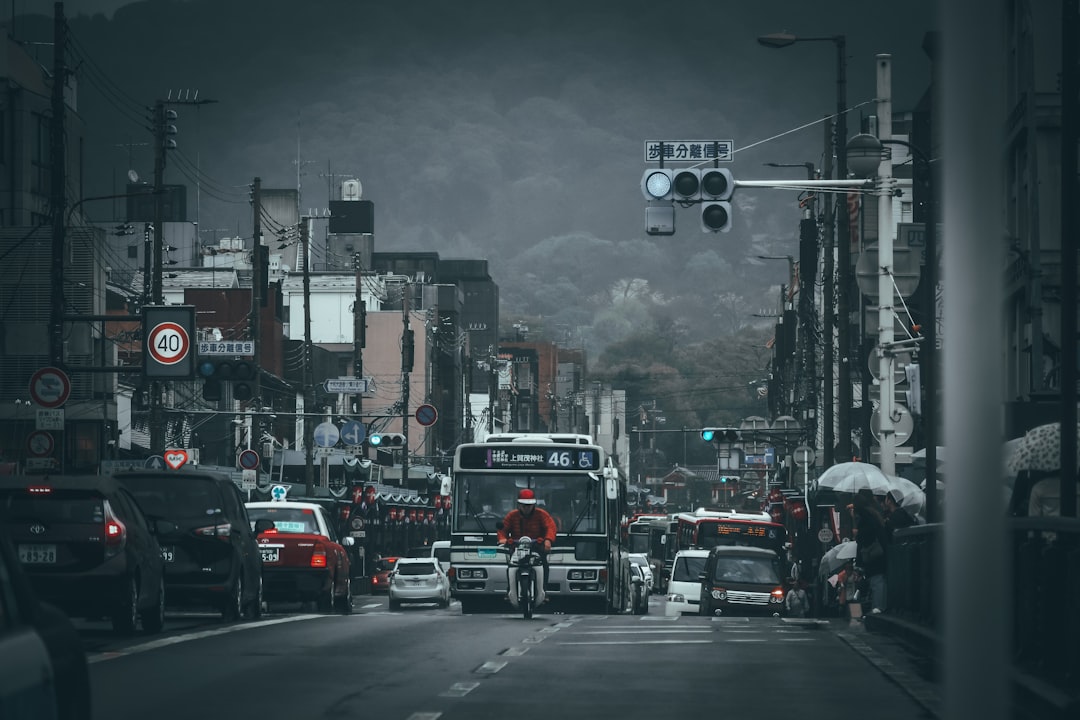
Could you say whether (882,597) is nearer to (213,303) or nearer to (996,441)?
(996,441)

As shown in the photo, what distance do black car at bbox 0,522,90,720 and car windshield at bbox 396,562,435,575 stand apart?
45.0 metres

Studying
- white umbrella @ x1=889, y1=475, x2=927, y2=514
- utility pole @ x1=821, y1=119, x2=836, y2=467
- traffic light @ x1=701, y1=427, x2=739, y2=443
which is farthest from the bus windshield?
traffic light @ x1=701, y1=427, x2=739, y2=443

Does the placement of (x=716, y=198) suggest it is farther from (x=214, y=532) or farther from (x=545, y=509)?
(x=214, y=532)

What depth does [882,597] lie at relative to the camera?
2652cm

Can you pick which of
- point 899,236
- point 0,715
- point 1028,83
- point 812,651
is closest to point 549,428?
point 899,236

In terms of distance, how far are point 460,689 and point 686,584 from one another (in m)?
33.7

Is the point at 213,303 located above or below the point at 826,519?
above

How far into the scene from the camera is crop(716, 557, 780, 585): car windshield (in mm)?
40969

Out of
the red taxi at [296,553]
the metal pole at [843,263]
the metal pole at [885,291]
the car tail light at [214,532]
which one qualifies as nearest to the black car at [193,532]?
the car tail light at [214,532]

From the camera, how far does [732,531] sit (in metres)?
56.4

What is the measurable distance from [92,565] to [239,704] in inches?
225

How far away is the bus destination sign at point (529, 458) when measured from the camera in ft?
98.1

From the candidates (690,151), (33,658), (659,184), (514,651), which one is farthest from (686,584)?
(33,658)

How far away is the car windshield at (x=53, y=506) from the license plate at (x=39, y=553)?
0.28 metres
